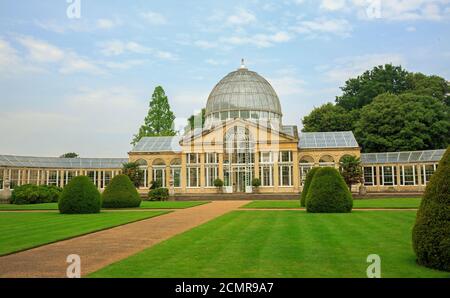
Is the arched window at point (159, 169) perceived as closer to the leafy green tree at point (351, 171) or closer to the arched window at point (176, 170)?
the arched window at point (176, 170)

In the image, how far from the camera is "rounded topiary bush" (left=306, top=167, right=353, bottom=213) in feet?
71.9

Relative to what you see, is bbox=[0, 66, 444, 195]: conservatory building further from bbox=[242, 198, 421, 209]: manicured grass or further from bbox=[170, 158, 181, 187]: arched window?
bbox=[242, 198, 421, 209]: manicured grass

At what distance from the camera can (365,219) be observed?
59.4 feet

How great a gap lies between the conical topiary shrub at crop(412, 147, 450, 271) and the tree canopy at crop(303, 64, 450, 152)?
154 feet

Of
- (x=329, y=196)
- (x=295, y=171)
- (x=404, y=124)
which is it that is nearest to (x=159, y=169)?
(x=295, y=171)

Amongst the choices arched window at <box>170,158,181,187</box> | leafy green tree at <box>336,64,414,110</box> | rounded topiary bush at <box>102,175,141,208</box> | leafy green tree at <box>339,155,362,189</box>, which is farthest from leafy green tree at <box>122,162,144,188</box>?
leafy green tree at <box>336,64,414,110</box>

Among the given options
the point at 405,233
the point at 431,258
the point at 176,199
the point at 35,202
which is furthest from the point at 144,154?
the point at 431,258

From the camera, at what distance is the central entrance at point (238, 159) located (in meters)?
48.3

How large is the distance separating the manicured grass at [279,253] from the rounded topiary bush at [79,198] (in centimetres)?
1097

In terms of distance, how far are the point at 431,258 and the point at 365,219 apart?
32.6 feet

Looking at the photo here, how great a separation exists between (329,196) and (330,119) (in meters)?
41.5

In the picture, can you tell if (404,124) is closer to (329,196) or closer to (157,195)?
(157,195)
